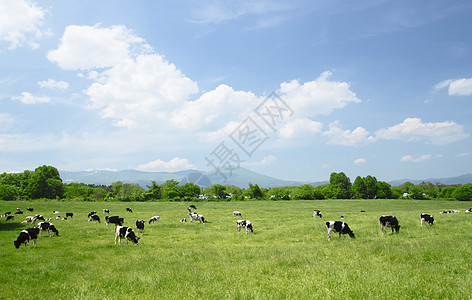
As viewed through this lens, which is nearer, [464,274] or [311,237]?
[464,274]

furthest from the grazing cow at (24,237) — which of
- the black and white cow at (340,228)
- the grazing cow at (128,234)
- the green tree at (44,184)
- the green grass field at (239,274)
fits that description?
the green tree at (44,184)

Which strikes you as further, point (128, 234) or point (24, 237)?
point (128, 234)

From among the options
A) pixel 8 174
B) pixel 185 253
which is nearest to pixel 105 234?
pixel 185 253

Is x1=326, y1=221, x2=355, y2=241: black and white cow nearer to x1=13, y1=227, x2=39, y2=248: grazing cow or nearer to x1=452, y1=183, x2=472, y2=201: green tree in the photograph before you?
x1=13, y1=227, x2=39, y2=248: grazing cow

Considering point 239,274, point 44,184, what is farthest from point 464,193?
point 44,184

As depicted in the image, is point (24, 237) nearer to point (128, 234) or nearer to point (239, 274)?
point (128, 234)

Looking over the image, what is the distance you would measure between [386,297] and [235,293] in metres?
3.87

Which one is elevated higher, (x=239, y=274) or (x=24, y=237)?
(x=239, y=274)

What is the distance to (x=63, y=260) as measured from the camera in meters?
13.3

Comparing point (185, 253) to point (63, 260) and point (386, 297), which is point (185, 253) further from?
point (386, 297)

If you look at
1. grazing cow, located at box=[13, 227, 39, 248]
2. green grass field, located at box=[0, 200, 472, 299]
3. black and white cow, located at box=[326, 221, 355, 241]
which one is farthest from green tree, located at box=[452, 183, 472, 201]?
grazing cow, located at box=[13, 227, 39, 248]

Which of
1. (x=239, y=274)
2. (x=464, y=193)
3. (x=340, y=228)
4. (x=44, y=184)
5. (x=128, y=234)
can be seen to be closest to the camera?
(x=239, y=274)

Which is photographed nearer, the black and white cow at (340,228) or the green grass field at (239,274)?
the green grass field at (239,274)

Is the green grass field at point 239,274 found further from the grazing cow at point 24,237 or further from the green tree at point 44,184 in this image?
the green tree at point 44,184
